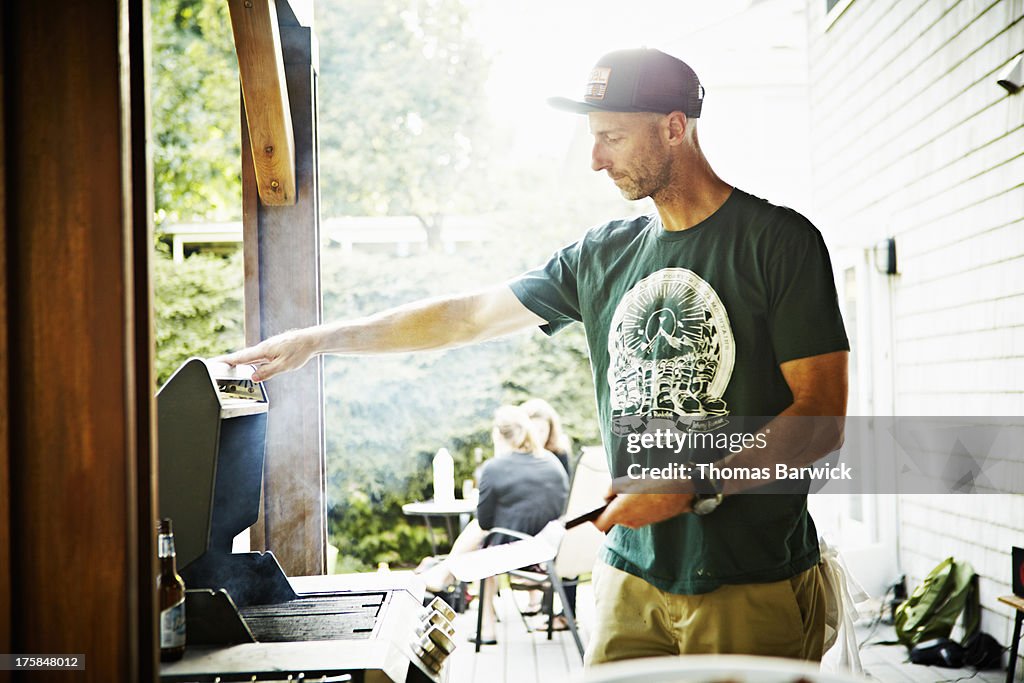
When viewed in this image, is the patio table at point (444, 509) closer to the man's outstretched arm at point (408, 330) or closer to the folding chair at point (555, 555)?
the folding chair at point (555, 555)

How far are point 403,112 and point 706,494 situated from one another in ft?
22.5

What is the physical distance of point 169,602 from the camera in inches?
49.5

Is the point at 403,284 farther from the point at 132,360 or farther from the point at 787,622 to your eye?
the point at 132,360

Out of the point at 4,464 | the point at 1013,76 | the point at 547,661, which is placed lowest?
the point at 547,661

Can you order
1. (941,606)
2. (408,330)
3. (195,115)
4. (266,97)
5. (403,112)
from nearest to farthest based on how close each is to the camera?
(408,330), (266,97), (941,606), (403,112), (195,115)

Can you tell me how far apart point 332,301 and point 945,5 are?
424 centimetres

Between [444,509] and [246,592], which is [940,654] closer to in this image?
[444,509]

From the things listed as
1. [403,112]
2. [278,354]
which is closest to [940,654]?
[278,354]

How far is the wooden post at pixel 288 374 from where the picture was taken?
2.25 m

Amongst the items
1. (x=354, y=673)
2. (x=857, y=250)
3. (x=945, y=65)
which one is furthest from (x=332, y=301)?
(x=354, y=673)

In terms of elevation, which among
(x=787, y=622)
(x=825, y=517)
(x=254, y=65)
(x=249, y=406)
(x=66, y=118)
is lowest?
(x=825, y=517)

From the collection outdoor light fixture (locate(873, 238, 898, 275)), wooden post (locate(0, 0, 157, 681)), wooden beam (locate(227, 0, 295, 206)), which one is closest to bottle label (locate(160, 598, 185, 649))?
wooden post (locate(0, 0, 157, 681))

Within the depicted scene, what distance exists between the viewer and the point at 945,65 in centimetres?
371

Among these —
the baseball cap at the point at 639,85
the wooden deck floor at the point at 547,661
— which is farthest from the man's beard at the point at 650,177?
the wooden deck floor at the point at 547,661
